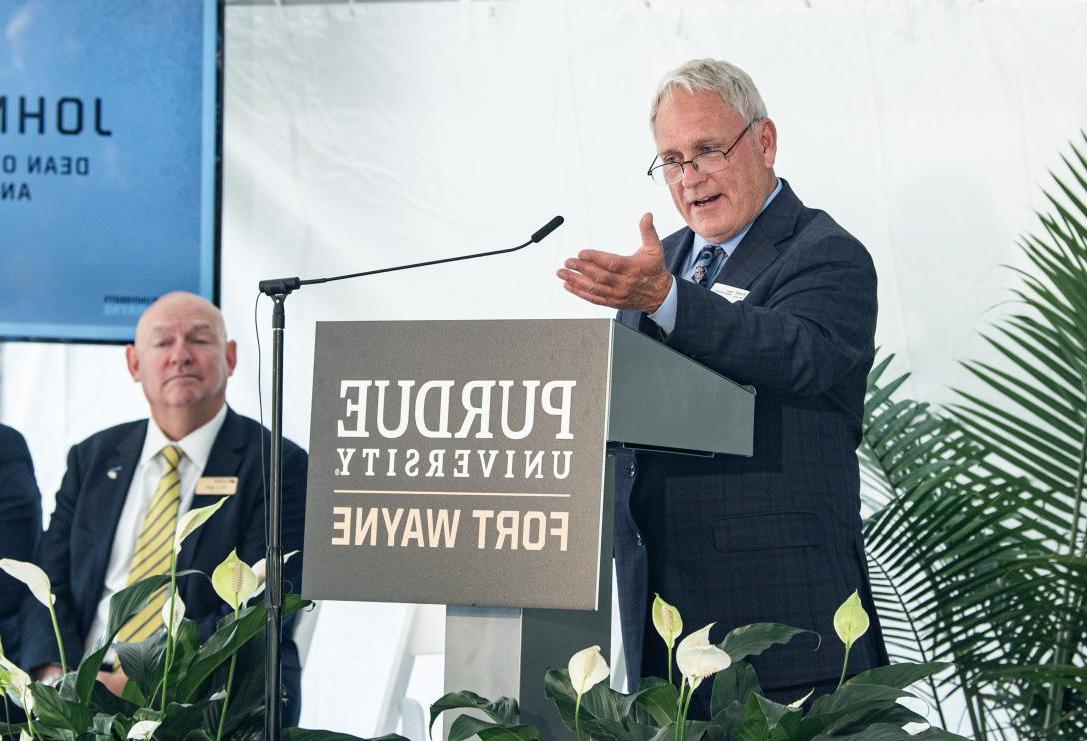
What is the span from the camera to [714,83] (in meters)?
2.03

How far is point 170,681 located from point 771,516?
86 cm

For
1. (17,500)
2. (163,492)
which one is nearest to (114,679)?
(163,492)

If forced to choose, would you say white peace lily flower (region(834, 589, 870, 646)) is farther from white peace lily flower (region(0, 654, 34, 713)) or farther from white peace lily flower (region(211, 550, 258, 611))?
white peace lily flower (region(0, 654, 34, 713))

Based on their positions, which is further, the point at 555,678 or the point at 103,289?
the point at 103,289

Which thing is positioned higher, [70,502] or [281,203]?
[281,203]

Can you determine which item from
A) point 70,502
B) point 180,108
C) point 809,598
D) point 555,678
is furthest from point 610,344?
point 180,108

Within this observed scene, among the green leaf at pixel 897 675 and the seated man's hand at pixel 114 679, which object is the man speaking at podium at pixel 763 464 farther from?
the seated man's hand at pixel 114 679

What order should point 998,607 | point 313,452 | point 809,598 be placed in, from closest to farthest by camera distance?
point 313,452 < point 809,598 < point 998,607

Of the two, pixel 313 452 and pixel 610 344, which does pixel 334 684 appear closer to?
pixel 313 452

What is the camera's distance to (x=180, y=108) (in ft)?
12.4

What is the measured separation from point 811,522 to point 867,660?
0.22 metres

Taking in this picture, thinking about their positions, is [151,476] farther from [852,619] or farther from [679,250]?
[852,619]

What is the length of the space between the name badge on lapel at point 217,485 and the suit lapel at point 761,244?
1.78 m

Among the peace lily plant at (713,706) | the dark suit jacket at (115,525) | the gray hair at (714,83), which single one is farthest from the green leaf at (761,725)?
the dark suit jacket at (115,525)
